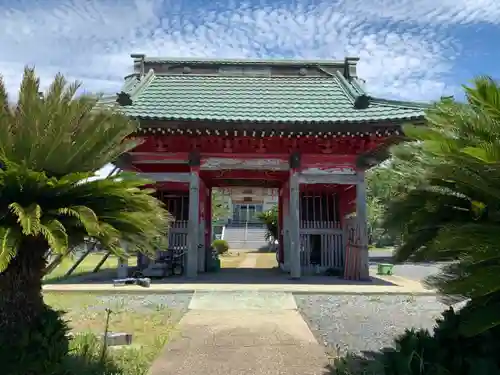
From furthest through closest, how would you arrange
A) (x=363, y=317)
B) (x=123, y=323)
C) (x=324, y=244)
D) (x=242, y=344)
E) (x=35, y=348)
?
1. (x=324, y=244)
2. (x=363, y=317)
3. (x=123, y=323)
4. (x=242, y=344)
5. (x=35, y=348)

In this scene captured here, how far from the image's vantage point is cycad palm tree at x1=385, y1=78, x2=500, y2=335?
3410 mm

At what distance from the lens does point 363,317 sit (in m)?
7.82

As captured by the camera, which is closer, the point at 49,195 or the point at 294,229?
the point at 49,195

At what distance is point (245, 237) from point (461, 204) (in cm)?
3709

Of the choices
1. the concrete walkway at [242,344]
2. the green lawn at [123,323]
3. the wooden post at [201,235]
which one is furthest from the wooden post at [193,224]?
the concrete walkway at [242,344]

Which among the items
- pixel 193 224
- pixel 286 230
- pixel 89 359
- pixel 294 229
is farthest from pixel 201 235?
pixel 89 359

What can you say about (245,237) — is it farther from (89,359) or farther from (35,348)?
(35,348)

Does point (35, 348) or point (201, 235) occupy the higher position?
point (201, 235)

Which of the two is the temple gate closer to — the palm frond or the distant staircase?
the palm frond

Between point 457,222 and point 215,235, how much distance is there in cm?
3916

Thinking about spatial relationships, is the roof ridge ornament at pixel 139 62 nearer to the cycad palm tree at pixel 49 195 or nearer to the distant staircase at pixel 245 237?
the cycad palm tree at pixel 49 195

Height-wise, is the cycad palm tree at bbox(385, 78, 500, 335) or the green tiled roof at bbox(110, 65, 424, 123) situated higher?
the green tiled roof at bbox(110, 65, 424, 123)

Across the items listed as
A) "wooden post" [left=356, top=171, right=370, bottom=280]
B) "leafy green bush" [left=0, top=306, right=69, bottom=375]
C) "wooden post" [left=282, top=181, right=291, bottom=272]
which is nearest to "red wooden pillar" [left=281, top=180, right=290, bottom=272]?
"wooden post" [left=282, top=181, right=291, bottom=272]

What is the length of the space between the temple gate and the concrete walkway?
4.51 metres
